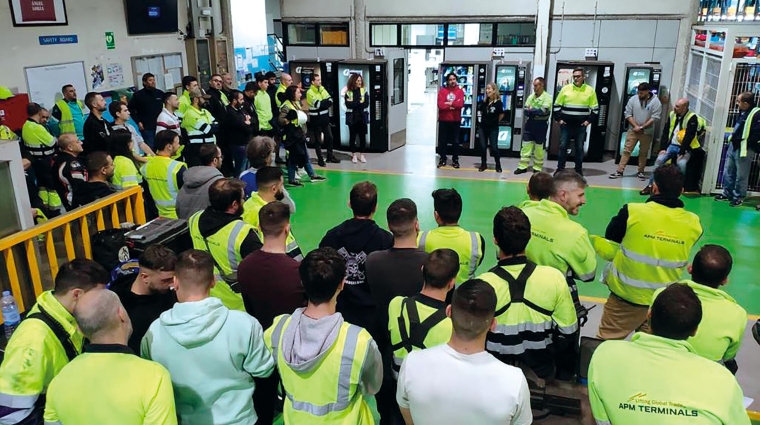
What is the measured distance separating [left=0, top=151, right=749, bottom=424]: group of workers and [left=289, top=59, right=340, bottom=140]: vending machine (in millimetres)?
8242

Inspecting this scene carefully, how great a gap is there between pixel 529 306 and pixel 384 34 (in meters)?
11.4

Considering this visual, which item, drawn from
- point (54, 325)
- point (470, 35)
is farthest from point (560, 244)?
point (470, 35)

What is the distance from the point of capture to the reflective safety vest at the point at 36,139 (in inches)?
287

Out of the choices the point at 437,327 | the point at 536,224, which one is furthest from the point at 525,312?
the point at 536,224

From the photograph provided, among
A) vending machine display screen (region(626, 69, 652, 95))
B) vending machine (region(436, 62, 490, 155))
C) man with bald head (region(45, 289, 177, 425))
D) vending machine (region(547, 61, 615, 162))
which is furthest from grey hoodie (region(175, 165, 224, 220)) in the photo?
vending machine display screen (region(626, 69, 652, 95))

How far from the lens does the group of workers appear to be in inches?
85.7

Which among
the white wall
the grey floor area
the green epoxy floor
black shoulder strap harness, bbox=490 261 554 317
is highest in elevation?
the white wall

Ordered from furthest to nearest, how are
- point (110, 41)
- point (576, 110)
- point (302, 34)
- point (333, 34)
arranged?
point (302, 34) < point (333, 34) < point (110, 41) < point (576, 110)

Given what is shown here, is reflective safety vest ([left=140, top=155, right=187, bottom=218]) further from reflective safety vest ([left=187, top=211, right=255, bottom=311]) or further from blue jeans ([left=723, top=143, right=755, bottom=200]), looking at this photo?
blue jeans ([left=723, top=143, right=755, bottom=200])

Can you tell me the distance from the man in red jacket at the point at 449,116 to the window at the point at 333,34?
3603 millimetres

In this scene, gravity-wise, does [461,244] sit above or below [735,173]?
above

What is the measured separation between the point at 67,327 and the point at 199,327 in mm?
719

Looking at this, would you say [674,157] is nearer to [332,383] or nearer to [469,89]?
[469,89]

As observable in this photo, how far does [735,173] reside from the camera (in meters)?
8.30
